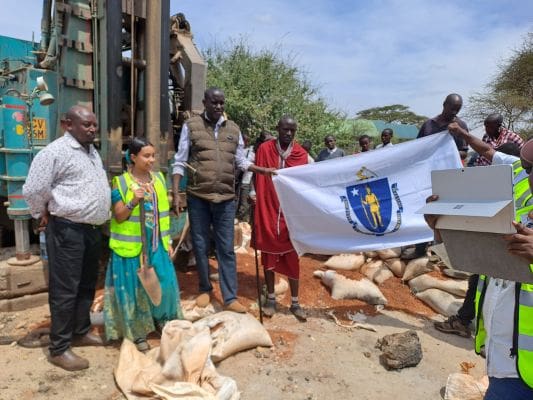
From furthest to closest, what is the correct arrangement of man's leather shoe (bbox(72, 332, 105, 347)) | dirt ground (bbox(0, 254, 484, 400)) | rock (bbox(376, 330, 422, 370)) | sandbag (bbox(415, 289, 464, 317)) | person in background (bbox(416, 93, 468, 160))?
sandbag (bbox(415, 289, 464, 317))
person in background (bbox(416, 93, 468, 160))
man's leather shoe (bbox(72, 332, 105, 347))
rock (bbox(376, 330, 422, 370))
dirt ground (bbox(0, 254, 484, 400))

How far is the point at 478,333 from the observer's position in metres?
1.84

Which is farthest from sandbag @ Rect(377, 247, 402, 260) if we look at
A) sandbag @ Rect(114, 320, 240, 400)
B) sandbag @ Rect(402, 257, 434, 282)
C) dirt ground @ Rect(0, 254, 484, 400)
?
sandbag @ Rect(114, 320, 240, 400)

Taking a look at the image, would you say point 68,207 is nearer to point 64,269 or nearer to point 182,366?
point 64,269

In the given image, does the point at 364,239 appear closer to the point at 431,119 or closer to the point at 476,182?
the point at 431,119

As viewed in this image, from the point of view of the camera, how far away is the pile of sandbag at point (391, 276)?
4688 mm

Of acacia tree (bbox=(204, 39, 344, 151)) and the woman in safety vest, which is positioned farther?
acacia tree (bbox=(204, 39, 344, 151))

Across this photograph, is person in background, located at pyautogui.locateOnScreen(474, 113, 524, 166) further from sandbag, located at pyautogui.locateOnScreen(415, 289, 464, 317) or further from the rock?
the rock

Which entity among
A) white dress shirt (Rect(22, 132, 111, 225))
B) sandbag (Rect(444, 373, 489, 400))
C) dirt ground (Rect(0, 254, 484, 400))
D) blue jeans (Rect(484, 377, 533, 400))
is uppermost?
white dress shirt (Rect(22, 132, 111, 225))

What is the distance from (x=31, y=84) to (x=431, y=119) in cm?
445

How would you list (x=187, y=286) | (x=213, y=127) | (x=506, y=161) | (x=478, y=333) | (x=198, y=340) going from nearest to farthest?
(x=478, y=333)
(x=506, y=161)
(x=198, y=340)
(x=213, y=127)
(x=187, y=286)

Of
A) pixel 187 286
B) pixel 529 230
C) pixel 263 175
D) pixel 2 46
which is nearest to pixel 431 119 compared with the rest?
pixel 263 175

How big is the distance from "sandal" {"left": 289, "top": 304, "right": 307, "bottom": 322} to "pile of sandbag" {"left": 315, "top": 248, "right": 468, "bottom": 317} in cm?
79

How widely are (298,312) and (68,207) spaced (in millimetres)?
2340

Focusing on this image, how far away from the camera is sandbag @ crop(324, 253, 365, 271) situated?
5.55 metres
